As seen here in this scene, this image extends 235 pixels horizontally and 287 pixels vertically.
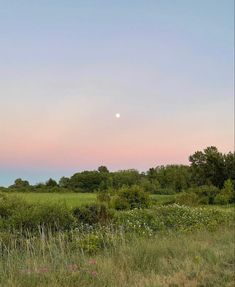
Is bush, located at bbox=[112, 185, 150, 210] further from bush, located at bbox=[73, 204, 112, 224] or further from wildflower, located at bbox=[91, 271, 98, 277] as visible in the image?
wildflower, located at bbox=[91, 271, 98, 277]

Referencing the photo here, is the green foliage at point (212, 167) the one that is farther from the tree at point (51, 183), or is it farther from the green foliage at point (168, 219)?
the green foliage at point (168, 219)

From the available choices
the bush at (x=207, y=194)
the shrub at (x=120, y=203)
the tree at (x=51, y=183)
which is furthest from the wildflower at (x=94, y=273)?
the tree at (x=51, y=183)

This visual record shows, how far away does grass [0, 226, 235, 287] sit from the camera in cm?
815

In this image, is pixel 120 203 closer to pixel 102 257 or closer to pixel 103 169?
pixel 102 257

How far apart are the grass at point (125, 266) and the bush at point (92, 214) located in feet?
16.5

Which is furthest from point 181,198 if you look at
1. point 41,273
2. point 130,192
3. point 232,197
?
point 41,273

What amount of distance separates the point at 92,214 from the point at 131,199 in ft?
35.9

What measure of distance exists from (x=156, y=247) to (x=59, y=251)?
90.5 inches

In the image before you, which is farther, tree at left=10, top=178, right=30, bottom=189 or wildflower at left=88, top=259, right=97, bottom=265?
tree at left=10, top=178, right=30, bottom=189

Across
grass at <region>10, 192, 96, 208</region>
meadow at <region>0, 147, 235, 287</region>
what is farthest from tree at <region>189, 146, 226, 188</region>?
meadow at <region>0, 147, 235, 287</region>

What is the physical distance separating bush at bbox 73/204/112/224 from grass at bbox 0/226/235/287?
16.5ft

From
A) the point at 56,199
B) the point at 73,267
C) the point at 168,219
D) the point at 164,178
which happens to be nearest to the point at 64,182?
the point at 164,178

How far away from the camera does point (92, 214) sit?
57.6 feet

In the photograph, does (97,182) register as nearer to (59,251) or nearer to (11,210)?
(11,210)
